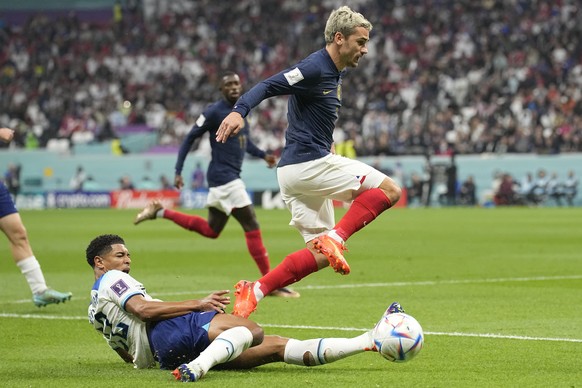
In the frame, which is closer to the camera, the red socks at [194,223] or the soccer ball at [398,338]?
the soccer ball at [398,338]

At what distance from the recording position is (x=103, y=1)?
173 feet

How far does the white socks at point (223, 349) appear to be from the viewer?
21.2 ft

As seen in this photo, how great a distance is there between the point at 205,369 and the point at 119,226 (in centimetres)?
2089

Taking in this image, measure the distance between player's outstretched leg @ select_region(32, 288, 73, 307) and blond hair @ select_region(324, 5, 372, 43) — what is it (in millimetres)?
4179

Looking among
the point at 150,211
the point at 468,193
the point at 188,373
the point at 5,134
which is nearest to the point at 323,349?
the point at 188,373

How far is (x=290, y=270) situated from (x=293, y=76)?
4.64 ft

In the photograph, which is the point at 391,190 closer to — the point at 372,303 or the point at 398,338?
the point at 398,338

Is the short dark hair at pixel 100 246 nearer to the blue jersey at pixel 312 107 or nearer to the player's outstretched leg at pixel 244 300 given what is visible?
the player's outstretched leg at pixel 244 300

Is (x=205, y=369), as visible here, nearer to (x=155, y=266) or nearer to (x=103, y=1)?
(x=155, y=266)

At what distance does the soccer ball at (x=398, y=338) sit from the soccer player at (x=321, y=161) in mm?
1210

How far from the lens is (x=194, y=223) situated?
1388 cm

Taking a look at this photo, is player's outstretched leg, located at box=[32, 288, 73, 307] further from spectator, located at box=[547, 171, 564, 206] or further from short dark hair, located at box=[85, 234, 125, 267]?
spectator, located at box=[547, 171, 564, 206]

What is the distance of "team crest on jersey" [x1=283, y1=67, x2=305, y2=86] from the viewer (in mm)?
7746

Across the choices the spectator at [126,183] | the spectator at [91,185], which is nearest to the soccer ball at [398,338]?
the spectator at [126,183]
